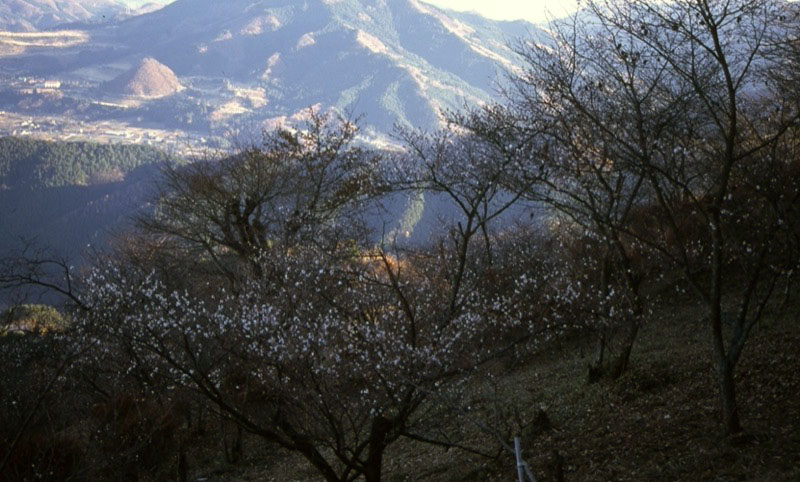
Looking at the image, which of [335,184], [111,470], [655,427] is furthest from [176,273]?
[655,427]

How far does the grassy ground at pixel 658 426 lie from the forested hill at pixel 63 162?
10326 centimetres

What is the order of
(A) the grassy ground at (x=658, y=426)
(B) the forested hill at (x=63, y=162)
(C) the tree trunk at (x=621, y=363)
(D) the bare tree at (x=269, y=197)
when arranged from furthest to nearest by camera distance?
(B) the forested hill at (x=63, y=162) < (D) the bare tree at (x=269, y=197) < (C) the tree trunk at (x=621, y=363) < (A) the grassy ground at (x=658, y=426)

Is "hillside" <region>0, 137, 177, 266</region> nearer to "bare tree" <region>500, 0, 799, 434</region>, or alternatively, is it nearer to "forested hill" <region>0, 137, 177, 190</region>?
"forested hill" <region>0, 137, 177, 190</region>

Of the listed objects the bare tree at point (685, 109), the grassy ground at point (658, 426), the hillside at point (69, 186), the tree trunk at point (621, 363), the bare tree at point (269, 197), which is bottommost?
the grassy ground at point (658, 426)

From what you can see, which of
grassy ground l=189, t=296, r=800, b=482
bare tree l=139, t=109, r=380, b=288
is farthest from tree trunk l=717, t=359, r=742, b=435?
bare tree l=139, t=109, r=380, b=288

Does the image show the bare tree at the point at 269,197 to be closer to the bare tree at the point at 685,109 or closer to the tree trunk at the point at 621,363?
the tree trunk at the point at 621,363

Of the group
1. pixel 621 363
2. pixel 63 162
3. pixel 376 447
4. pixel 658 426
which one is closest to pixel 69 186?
pixel 63 162

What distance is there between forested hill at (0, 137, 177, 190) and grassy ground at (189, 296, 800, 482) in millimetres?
103257

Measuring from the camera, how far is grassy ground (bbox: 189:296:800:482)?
6.61 m

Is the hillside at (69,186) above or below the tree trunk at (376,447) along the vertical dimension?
above

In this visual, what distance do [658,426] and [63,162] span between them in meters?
122

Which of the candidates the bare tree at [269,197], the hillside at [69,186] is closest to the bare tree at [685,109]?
the bare tree at [269,197]

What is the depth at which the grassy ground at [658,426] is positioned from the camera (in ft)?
21.7

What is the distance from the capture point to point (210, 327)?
11203 mm
